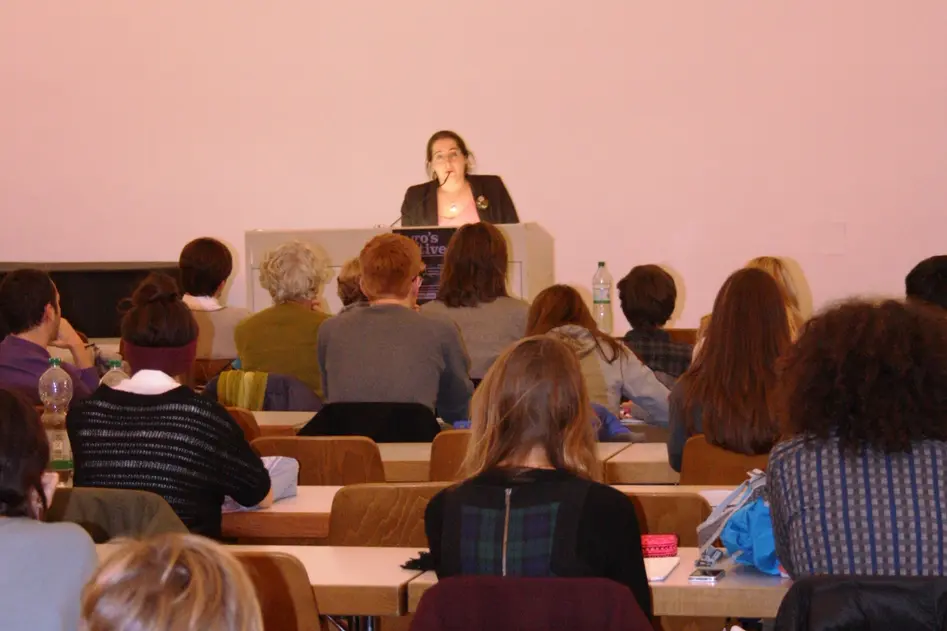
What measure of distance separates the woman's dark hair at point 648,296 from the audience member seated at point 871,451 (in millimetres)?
3189

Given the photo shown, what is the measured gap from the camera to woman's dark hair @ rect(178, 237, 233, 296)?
618cm

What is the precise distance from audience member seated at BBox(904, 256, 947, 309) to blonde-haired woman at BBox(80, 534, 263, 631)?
148 inches

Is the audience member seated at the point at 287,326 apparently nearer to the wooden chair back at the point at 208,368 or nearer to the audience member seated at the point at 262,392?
the audience member seated at the point at 262,392

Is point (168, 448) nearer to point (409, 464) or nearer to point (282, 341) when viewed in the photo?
point (409, 464)

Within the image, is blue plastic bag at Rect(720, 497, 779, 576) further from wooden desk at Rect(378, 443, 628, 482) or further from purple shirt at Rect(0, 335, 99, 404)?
purple shirt at Rect(0, 335, 99, 404)

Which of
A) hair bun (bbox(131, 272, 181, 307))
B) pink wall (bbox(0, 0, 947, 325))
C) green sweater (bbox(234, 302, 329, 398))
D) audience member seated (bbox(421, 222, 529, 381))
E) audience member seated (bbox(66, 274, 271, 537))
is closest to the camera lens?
audience member seated (bbox(66, 274, 271, 537))

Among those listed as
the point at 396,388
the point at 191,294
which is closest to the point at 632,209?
the point at 191,294

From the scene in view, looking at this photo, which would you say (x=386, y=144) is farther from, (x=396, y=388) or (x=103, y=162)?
(x=396, y=388)

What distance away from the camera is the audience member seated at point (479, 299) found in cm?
527

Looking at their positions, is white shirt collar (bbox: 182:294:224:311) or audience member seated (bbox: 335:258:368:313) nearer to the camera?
audience member seated (bbox: 335:258:368:313)

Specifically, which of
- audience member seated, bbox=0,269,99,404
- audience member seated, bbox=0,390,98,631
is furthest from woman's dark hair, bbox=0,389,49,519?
audience member seated, bbox=0,269,99,404

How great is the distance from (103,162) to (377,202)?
2104 millimetres

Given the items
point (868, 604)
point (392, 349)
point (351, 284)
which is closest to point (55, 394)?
point (392, 349)

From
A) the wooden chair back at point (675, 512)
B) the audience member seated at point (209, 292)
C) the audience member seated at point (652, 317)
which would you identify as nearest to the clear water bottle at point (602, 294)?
the audience member seated at point (652, 317)
